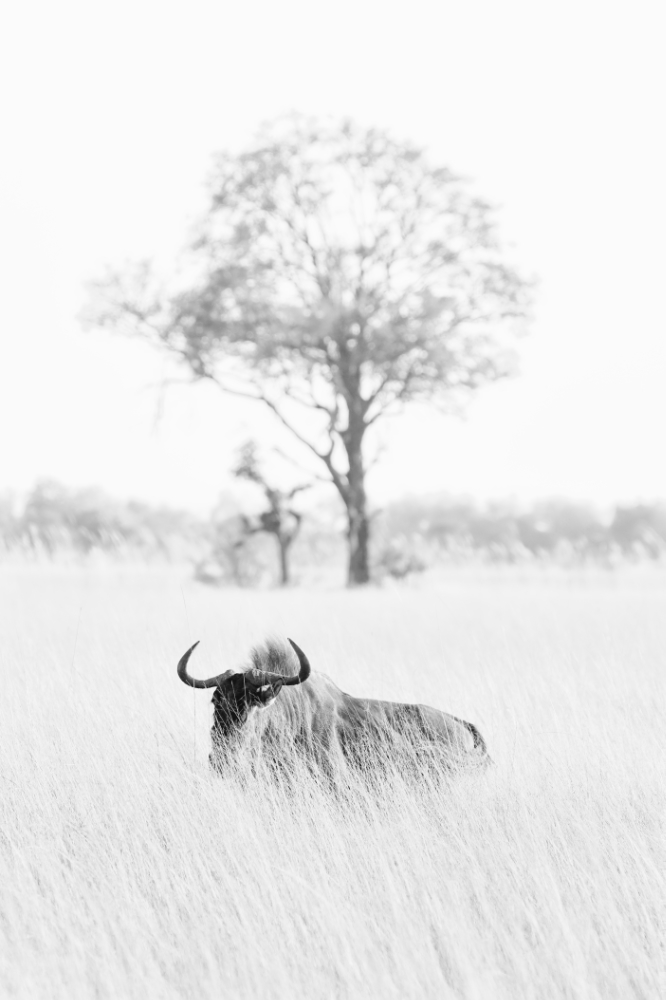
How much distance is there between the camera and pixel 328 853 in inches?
167

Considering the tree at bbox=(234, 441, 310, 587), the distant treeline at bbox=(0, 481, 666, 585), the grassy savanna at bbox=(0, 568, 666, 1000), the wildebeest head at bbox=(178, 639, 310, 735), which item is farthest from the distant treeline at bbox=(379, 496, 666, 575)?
the wildebeest head at bbox=(178, 639, 310, 735)

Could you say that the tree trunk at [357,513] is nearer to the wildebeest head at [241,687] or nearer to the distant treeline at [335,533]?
the distant treeline at [335,533]

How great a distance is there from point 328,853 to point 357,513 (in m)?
17.4

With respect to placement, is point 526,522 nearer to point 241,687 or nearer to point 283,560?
point 283,560

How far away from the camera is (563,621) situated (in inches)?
486

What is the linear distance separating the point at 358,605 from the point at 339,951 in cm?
1183

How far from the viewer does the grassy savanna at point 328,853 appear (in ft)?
11.2

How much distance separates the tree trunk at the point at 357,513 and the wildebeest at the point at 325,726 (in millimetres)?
16080

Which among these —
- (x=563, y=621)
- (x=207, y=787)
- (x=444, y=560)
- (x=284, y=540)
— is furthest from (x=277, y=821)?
(x=444, y=560)

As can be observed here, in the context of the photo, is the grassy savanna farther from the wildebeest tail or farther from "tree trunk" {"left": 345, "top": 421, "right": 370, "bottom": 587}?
"tree trunk" {"left": 345, "top": 421, "right": 370, "bottom": 587}

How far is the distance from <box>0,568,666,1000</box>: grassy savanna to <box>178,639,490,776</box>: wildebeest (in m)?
0.21

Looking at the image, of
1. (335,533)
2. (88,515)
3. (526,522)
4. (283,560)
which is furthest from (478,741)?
(526,522)

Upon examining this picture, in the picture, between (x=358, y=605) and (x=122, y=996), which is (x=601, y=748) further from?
(x=358, y=605)

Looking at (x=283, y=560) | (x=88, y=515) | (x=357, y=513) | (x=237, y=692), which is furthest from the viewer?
(x=88, y=515)
